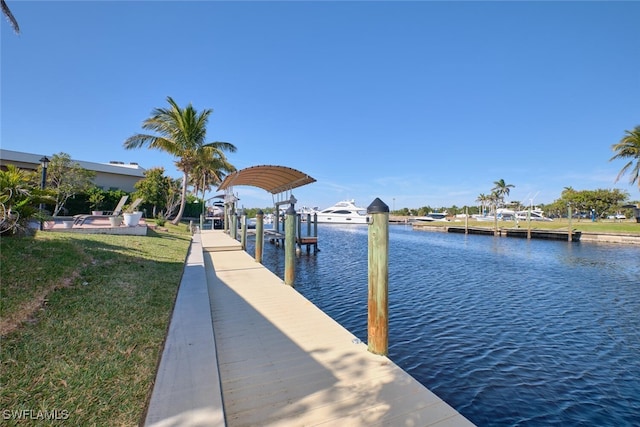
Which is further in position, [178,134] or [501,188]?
[501,188]

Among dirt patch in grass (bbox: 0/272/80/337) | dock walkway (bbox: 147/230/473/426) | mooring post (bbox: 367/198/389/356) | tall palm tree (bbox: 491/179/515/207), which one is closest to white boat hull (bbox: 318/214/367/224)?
tall palm tree (bbox: 491/179/515/207)

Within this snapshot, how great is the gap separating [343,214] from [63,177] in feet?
170

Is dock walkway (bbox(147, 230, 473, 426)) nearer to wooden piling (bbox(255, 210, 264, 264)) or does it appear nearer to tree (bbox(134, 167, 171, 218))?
wooden piling (bbox(255, 210, 264, 264))

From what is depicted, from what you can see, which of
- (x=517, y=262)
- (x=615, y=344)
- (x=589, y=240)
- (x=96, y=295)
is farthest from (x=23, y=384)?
(x=589, y=240)

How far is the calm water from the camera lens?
384 centimetres

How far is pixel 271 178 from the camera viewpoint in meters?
17.4

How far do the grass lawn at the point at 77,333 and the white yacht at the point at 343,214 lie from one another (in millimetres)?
59532

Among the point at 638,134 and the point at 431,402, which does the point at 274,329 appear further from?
the point at 638,134

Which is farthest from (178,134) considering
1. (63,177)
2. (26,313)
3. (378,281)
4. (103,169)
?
(378,281)

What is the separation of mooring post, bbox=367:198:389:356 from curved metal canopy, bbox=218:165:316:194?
10.8m

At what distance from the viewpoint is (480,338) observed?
18.9ft

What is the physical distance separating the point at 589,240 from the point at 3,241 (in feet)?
124

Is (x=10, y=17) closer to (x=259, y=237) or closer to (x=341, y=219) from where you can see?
(x=259, y=237)

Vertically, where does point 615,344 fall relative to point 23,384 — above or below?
below
